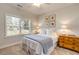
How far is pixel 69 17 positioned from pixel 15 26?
978 millimetres

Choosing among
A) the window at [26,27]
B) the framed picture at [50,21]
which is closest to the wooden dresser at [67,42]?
the framed picture at [50,21]

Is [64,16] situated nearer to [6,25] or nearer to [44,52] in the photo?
[44,52]

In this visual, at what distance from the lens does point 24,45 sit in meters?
1.60

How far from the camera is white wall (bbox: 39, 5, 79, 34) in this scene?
1.40 m

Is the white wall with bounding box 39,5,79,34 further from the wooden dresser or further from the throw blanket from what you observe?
the throw blanket

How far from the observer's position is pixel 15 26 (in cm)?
140

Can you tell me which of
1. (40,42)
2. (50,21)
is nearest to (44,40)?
(40,42)

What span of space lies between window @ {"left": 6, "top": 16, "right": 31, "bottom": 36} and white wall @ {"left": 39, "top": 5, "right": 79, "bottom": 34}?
1.21 ft

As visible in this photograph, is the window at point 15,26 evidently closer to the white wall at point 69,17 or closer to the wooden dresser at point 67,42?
the white wall at point 69,17

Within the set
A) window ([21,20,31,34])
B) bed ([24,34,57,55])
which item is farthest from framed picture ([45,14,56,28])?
window ([21,20,31,34])

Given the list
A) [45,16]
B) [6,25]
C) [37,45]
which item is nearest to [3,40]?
[6,25]

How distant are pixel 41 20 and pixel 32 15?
20cm

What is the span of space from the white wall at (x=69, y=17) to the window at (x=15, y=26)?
14.5 inches

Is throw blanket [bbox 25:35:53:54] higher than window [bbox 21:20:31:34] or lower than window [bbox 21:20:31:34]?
lower
